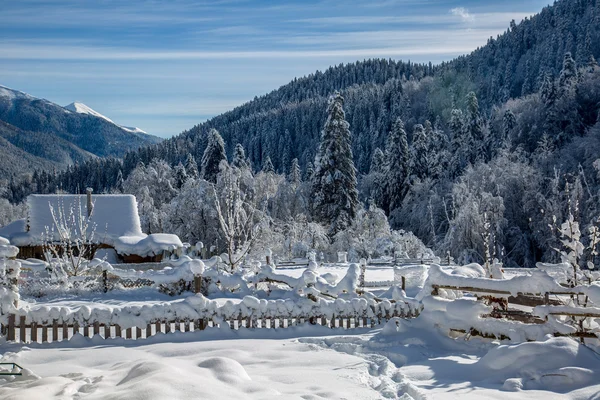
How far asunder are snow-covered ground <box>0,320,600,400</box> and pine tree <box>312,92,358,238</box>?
29.5 meters

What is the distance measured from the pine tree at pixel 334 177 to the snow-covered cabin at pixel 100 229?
13.6 meters

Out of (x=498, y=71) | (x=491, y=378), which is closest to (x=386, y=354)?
(x=491, y=378)

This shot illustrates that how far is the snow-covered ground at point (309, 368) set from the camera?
21.5 ft

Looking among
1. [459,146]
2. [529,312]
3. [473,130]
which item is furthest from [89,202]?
[473,130]

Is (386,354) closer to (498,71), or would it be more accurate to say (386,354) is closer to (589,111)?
(589,111)

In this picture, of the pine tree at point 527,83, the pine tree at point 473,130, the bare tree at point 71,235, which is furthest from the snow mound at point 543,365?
the pine tree at point 527,83

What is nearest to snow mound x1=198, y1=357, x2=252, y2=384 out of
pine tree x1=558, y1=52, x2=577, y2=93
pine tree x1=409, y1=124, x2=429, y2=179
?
pine tree x1=558, y1=52, x2=577, y2=93

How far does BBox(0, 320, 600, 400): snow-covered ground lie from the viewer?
655cm

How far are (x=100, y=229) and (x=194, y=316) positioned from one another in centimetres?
2103

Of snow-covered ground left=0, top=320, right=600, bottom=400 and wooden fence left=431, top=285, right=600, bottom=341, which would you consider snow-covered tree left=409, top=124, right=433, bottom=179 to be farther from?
snow-covered ground left=0, top=320, right=600, bottom=400

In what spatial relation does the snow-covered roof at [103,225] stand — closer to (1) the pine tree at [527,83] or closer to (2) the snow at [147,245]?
(2) the snow at [147,245]

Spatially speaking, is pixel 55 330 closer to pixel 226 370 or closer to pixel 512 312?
pixel 226 370

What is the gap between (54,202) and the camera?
30250 millimetres

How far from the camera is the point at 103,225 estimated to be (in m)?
30.0
